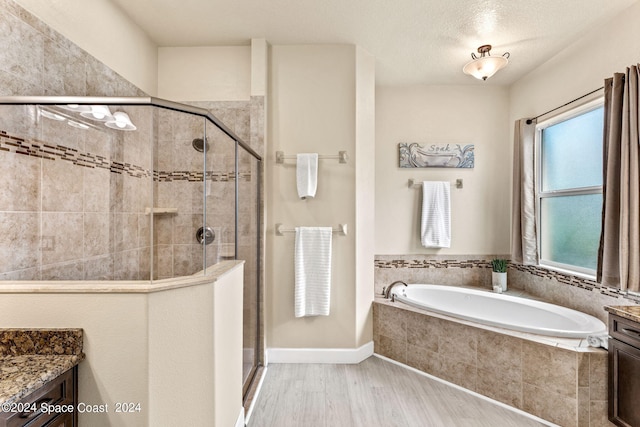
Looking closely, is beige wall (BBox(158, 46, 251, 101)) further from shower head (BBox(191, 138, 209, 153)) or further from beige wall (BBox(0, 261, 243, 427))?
beige wall (BBox(0, 261, 243, 427))

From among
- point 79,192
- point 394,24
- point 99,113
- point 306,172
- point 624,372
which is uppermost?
point 394,24

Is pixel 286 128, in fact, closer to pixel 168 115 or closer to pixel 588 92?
pixel 168 115

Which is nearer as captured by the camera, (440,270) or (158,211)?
(158,211)

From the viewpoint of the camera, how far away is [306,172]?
275 centimetres

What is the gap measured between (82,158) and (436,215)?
9.93ft

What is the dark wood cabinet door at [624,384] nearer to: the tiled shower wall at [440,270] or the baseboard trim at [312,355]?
the tiled shower wall at [440,270]

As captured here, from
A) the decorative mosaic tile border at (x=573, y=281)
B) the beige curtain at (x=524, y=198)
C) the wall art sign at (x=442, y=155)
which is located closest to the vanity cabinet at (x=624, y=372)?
the decorative mosaic tile border at (x=573, y=281)

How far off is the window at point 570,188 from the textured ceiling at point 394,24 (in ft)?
2.17

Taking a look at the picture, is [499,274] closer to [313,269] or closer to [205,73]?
[313,269]

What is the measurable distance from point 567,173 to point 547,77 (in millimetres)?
909

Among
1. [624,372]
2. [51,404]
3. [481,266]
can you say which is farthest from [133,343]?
[481,266]

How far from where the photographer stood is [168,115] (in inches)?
56.3

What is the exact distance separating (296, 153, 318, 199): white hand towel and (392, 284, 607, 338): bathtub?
1279 millimetres

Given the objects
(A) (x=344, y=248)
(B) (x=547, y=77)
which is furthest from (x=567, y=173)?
(A) (x=344, y=248)
